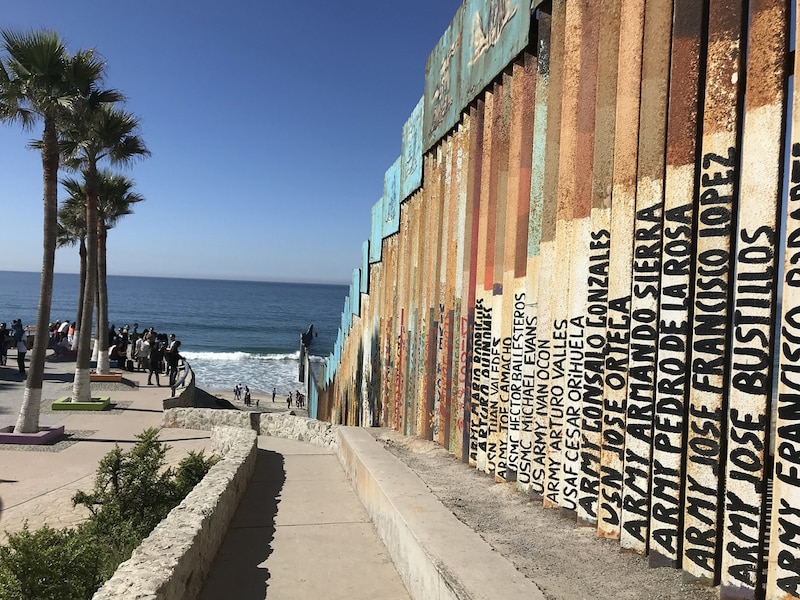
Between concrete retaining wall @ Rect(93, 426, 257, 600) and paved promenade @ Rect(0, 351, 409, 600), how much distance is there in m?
Answer: 0.22

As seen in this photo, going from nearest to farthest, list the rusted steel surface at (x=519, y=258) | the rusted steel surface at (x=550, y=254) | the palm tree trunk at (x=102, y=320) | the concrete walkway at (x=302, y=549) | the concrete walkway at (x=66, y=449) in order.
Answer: the concrete walkway at (x=302, y=549) → the rusted steel surface at (x=550, y=254) → the rusted steel surface at (x=519, y=258) → the concrete walkway at (x=66, y=449) → the palm tree trunk at (x=102, y=320)

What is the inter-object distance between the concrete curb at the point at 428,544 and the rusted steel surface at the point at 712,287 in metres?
1.03

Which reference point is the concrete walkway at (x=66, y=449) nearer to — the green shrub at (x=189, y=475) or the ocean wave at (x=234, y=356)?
the green shrub at (x=189, y=475)

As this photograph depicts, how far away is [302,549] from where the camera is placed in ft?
18.5

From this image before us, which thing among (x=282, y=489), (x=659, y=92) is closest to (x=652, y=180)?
(x=659, y=92)

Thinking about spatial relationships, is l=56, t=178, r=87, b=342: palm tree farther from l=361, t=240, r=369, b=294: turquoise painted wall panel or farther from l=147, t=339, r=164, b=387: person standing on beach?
l=361, t=240, r=369, b=294: turquoise painted wall panel

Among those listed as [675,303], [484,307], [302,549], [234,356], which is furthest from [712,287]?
[234,356]

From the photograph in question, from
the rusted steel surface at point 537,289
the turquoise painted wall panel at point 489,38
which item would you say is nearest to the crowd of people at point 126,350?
the turquoise painted wall panel at point 489,38

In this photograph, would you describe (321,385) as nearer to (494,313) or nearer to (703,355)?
(494,313)

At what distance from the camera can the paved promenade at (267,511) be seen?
16.2 ft

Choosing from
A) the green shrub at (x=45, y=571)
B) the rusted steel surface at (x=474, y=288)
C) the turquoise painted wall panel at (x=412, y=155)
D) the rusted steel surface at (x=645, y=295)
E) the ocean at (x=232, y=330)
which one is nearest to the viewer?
the rusted steel surface at (x=645, y=295)

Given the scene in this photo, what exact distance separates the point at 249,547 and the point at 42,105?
1288 centimetres

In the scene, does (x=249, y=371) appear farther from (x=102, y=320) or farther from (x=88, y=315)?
(x=88, y=315)

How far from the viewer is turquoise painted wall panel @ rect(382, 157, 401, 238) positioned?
39.3 ft
